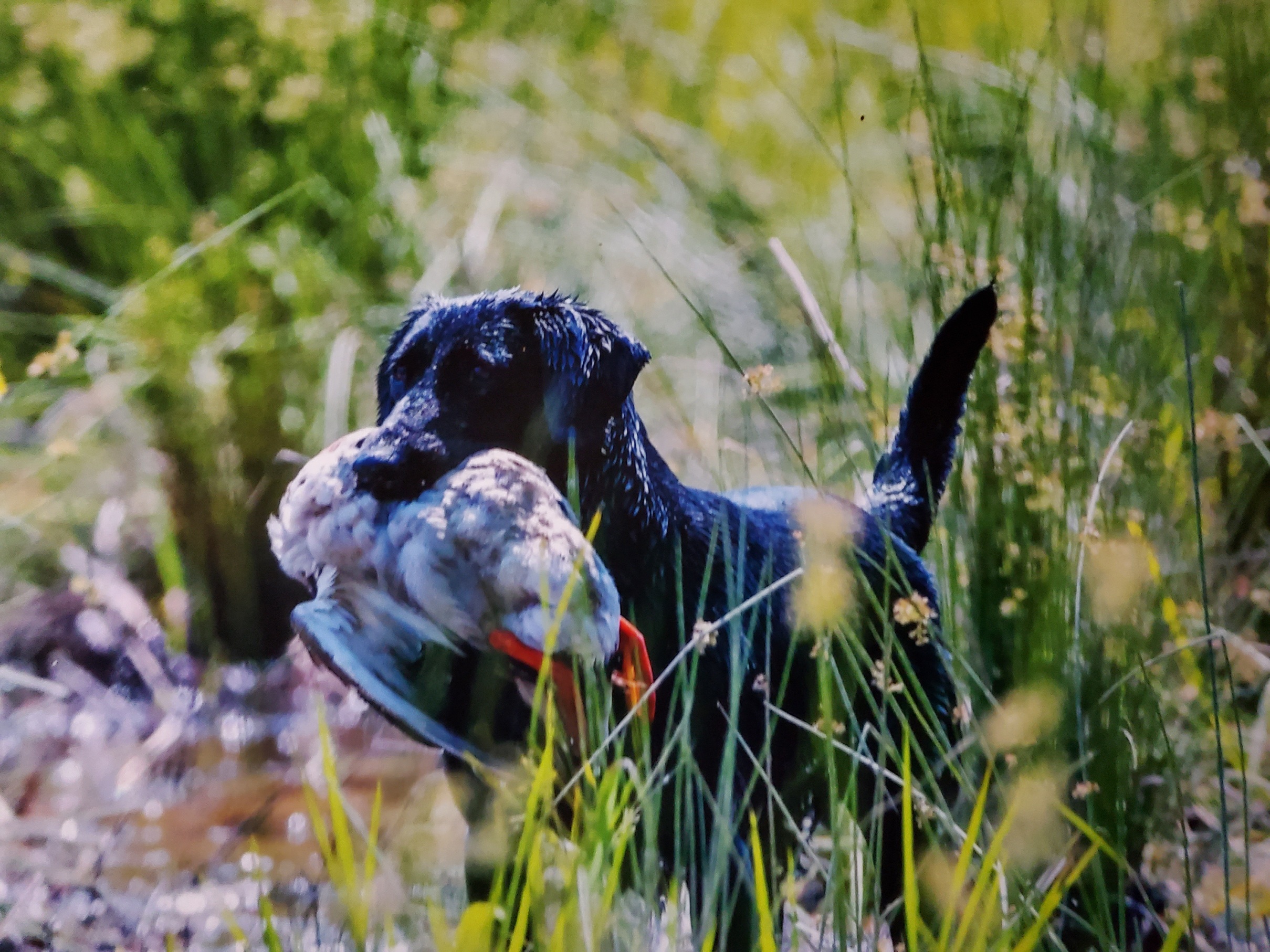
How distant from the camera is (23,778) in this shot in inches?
83.1

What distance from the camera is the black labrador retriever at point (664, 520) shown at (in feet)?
4.45

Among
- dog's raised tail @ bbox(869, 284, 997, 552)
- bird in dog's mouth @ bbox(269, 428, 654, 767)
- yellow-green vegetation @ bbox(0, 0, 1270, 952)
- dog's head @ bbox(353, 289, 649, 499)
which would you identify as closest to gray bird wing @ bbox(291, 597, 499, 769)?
bird in dog's mouth @ bbox(269, 428, 654, 767)

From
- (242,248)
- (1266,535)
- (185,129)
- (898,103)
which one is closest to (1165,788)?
(1266,535)

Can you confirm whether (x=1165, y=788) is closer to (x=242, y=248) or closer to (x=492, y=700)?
(x=492, y=700)

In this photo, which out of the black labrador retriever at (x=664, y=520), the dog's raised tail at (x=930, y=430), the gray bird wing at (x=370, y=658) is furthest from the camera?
the dog's raised tail at (x=930, y=430)

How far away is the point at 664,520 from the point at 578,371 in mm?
231

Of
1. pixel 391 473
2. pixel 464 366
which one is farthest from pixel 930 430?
pixel 391 473

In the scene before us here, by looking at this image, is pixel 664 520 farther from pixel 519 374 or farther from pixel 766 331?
pixel 766 331

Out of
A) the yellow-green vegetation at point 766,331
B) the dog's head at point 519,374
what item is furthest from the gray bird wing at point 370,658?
the dog's head at point 519,374

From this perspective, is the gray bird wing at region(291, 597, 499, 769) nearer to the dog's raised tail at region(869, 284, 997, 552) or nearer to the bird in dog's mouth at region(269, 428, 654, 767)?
the bird in dog's mouth at region(269, 428, 654, 767)

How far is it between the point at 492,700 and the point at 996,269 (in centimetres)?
101

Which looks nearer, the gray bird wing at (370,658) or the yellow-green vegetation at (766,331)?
the gray bird wing at (370,658)

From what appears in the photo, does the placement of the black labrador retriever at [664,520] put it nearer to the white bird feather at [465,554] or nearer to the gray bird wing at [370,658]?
the white bird feather at [465,554]

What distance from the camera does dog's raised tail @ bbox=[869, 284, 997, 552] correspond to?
1.50 metres
